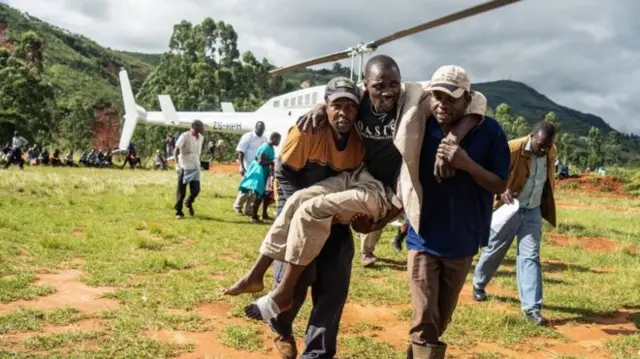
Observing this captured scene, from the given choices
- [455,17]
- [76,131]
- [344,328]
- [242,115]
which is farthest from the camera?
[76,131]

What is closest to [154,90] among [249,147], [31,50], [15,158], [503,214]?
[31,50]

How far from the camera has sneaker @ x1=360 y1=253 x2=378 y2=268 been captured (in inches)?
270

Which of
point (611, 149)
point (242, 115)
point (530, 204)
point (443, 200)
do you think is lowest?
point (530, 204)

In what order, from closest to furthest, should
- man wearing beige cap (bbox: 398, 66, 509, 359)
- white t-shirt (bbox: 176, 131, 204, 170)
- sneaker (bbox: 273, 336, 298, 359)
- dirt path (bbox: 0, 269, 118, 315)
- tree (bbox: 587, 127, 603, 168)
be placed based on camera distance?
man wearing beige cap (bbox: 398, 66, 509, 359) → sneaker (bbox: 273, 336, 298, 359) → dirt path (bbox: 0, 269, 118, 315) → white t-shirt (bbox: 176, 131, 204, 170) → tree (bbox: 587, 127, 603, 168)

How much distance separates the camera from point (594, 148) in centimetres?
6431

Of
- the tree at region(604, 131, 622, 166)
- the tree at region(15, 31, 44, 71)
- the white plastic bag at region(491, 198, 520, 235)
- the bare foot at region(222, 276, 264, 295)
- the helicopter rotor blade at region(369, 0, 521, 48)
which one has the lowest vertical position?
the bare foot at region(222, 276, 264, 295)

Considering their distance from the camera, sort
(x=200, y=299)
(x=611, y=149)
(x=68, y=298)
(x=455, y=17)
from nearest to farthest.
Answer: (x=68, y=298)
(x=200, y=299)
(x=455, y=17)
(x=611, y=149)

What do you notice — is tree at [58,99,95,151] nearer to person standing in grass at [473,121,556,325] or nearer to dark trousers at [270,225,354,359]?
person standing in grass at [473,121,556,325]

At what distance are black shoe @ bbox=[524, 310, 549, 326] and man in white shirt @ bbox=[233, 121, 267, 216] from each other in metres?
6.59

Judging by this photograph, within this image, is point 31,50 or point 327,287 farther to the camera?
point 31,50

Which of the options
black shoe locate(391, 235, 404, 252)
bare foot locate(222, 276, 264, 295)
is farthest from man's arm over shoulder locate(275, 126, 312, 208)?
black shoe locate(391, 235, 404, 252)

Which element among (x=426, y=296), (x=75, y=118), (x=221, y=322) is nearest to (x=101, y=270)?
(x=221, y=322)

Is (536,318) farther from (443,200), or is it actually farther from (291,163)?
(291,163)

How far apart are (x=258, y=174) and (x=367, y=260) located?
392 centimetres
